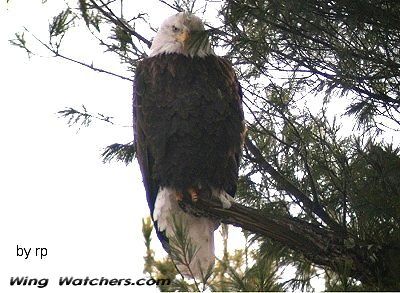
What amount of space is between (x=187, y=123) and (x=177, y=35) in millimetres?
424

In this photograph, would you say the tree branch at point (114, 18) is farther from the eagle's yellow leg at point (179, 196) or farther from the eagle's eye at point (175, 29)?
the eagle's yellow leg at point (179, 196)

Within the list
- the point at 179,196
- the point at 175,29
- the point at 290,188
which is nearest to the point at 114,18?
the point at 175,29

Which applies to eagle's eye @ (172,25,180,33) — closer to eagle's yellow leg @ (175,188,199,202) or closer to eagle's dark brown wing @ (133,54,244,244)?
eagle's dark brown wing @ (133,54,244,244)

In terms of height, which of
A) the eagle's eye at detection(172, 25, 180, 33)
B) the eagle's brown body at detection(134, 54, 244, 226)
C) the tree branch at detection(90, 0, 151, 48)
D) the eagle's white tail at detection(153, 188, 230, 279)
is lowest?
the eagle's white tail at detection(153, 188, 230, 279)

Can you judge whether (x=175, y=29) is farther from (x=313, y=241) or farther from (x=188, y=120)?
(x=313, y=241)


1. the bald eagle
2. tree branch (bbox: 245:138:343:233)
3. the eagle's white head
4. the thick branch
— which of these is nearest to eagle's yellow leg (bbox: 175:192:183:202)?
the bald eagle

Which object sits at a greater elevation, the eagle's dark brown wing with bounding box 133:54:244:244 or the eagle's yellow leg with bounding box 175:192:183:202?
the eagle's dark brown wing with bounding box 133:54:244:244

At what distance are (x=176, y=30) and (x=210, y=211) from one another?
845mm

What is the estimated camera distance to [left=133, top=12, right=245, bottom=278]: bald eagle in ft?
11.9

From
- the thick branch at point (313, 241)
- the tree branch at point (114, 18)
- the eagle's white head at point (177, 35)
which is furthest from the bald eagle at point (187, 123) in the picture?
the thick branch at point (313, 241)

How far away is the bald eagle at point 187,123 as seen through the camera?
3.62 metres

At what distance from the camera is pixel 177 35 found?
378 centimetres

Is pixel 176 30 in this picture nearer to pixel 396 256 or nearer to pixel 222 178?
pixel 222 178

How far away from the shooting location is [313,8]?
295cm
